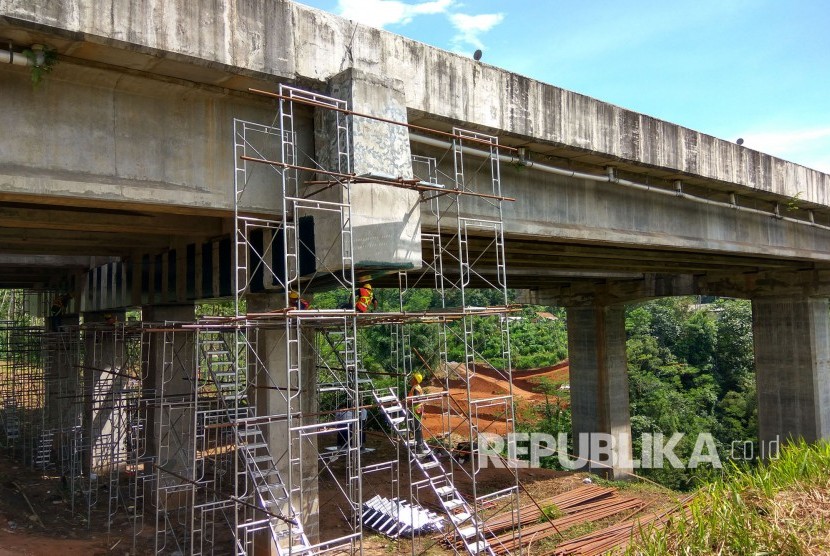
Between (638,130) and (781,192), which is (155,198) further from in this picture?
(781,192)

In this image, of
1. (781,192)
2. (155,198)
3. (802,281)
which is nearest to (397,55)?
(155,198)

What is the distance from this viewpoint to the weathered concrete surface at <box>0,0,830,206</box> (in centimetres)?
641

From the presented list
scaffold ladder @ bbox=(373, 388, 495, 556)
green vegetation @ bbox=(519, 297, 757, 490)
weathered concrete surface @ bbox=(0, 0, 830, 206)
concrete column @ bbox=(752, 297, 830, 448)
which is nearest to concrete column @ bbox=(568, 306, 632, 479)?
green vegetation @ bbox=(519, 297, 757, 490)

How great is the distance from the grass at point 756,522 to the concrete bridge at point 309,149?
4.74 m

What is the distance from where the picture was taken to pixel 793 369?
21.4 m

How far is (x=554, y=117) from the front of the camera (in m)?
10.6

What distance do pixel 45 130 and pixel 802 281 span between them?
74.5ft

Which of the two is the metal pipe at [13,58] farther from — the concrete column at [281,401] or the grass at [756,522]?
the grass at [756,522]

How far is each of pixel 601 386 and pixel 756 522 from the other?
20.2m

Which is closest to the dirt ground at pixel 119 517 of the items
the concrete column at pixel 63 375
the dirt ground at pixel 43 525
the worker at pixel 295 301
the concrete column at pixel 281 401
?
the dirt ground at pixel 43 525

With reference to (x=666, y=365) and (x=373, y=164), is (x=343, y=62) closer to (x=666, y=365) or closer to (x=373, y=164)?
(x=373, y=164)

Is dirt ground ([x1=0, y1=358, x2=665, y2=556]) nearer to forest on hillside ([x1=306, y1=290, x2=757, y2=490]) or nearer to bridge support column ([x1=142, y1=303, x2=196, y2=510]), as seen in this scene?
bridge support column ([x1=142, y1=303, x2=196, y2=510])

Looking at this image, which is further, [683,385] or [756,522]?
[683,385]

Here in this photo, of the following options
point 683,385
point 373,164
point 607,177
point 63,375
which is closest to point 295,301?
point 373,164
